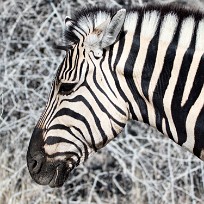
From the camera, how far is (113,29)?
13.6ft

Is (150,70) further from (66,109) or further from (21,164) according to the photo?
(21,164)

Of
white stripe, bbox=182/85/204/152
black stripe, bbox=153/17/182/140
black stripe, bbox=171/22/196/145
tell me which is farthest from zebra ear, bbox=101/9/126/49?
white stripe, bbox=182/85/204/152

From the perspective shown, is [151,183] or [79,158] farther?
[151,183]

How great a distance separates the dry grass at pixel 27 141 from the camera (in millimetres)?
7664

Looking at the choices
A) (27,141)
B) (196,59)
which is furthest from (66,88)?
(27,141)

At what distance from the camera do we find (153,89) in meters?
4.22

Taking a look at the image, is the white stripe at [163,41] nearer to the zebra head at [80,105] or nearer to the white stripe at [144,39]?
the white stripe at [144,39]

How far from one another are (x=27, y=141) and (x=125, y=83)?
3917 mm

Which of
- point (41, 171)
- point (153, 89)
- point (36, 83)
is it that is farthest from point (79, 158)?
point (36, 83)

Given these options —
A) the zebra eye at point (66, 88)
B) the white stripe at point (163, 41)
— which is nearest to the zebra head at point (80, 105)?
the zebra eye at point (66, 88)

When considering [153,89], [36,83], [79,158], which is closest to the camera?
[153,89]

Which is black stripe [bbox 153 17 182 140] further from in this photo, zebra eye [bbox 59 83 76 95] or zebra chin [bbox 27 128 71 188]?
zebra chin [bbox 27 128 71 188]

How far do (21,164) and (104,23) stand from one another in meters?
3.98

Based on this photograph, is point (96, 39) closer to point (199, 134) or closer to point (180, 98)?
point (180, 98)
